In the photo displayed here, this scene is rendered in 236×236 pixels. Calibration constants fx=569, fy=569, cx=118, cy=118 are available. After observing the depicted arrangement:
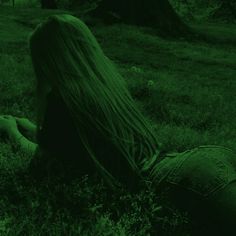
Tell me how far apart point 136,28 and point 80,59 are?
59.2 ft

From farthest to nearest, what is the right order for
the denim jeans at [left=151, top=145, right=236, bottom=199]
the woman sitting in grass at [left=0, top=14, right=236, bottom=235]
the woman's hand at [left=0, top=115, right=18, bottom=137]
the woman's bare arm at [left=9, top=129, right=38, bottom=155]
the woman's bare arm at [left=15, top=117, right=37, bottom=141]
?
the woman's bare arm at [left=15, top=117, right=37, bottom=141] < the woman's hand at [left=0, top=115, right=18, bottom=137] < the woman's bare arm at [left=9, top=129, right=38, bottom=155] < the woman sitting in grass at [left=0, top=14, right=236, bottom=235] < the denim jeans at [left=151, top=145, right=236, bottom=199]

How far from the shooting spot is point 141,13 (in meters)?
23.5

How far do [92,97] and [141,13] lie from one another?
1951cm

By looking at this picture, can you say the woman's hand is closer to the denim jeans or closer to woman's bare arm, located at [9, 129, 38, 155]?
woman's bare arm, located at [9, 129, 38, 155]

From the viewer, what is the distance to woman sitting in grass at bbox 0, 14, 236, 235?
170 inches

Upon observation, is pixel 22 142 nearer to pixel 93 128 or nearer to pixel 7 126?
pixel 7 126

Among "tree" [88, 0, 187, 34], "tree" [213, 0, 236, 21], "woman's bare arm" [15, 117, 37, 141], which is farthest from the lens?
"tree" [213, 0, 236, 21]

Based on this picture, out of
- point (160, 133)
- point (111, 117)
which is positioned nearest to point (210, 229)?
point (111, 117)

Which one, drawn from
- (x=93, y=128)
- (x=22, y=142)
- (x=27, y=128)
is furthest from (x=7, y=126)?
(x=93, y=128)

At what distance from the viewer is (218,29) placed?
93.0ft

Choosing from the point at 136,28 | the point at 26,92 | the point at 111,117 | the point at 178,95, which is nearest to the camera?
the point at 111,117

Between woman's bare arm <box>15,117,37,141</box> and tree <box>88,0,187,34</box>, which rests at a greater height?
woman's bare arm <box>15,117,37,141</box>

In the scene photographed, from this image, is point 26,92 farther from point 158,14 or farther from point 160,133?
point 158,14

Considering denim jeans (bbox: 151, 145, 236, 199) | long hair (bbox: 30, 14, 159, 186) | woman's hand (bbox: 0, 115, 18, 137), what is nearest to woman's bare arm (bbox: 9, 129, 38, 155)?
woman's hand (bbox: 0, 115, 18, 137)
